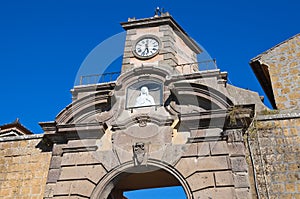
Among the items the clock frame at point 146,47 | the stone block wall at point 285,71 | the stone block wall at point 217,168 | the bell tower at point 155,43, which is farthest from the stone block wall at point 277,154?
the clock frame at point 146,47

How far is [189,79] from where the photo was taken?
824cm

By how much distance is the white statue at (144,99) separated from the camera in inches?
330

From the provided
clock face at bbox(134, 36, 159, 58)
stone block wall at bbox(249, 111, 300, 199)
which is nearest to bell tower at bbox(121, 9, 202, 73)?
clock face at bbox(134, 36, 159, 58)

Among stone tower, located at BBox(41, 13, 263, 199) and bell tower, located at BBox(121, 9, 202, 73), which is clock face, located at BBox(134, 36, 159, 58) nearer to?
bell tower, located at BBox(121, 9, 202, 73)

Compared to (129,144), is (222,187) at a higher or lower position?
lower

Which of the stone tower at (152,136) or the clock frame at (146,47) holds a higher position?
the clock frame at (146,47)

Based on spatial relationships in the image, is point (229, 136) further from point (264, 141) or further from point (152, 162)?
point (152, 162)

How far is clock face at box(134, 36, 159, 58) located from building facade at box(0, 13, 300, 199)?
2.26m

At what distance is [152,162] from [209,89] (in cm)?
210

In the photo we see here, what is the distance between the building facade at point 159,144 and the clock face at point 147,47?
7.40ft

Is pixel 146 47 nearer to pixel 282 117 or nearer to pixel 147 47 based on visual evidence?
pixel 147 47

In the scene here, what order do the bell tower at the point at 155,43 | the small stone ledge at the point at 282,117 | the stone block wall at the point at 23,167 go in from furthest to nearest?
the bell tower at the point at 155,43 < the stone block wall at the point at 23,167 < the small stone ledge at the point at 282,117

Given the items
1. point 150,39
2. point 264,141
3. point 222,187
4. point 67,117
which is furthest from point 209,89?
point 150,39

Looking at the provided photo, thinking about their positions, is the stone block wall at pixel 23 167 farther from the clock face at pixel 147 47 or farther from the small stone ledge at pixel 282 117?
the small stone ledge at pixel 282 117
